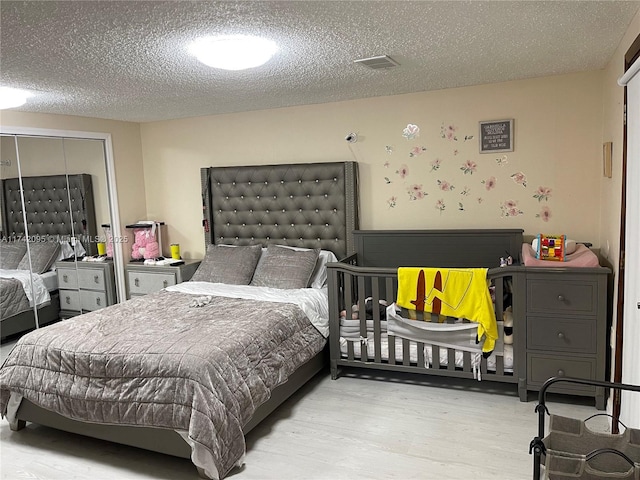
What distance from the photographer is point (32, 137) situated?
412cm

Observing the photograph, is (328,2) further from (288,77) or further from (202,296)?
(202,296)

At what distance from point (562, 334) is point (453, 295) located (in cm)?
66

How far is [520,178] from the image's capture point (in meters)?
3.66

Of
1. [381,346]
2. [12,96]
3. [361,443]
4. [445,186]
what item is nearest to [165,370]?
[361,443]

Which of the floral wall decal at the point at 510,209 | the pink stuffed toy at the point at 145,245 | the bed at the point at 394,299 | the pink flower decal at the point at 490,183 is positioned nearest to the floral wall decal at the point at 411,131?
the pink flower decal at the point at 490,183

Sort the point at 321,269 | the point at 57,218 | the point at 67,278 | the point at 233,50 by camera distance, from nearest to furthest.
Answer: the point at 233,50 → the point at 321,269 → the point at 57,218 → the point at 67,278

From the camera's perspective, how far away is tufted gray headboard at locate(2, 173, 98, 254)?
4.09 meters

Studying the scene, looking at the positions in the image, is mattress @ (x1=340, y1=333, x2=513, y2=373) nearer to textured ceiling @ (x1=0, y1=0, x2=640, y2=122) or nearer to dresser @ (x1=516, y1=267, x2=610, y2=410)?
dresser @ (x1=516, y1=267, x2=610, y2=410)

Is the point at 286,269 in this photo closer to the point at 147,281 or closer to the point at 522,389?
the point at 147,281

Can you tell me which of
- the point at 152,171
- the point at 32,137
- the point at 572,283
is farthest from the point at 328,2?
the point at 152,171

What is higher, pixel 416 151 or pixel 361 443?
pixel 416 151

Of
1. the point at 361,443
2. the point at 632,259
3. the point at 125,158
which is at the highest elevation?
the point at 125,158

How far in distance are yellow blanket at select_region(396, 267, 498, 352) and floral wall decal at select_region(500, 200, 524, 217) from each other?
0.84m

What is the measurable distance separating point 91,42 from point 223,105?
1.87 metres
